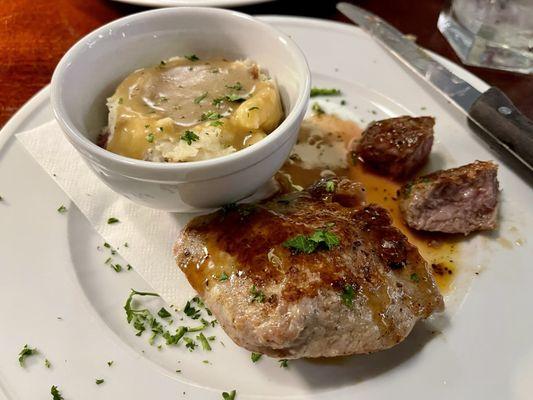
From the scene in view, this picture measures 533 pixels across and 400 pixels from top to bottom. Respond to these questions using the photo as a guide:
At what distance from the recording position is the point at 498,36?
3.67m

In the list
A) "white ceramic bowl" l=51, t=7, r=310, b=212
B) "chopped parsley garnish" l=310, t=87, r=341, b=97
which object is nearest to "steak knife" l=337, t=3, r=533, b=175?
"chopped parsley garnish" l=310, t=87, r=341, b=97

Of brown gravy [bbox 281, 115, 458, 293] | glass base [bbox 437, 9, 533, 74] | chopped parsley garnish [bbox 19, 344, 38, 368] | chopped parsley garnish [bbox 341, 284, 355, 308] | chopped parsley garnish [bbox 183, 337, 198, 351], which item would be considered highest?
glass base [bbox 437, 9, 533, 74]

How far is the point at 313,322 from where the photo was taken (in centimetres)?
199

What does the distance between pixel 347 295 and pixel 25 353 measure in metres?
1.29

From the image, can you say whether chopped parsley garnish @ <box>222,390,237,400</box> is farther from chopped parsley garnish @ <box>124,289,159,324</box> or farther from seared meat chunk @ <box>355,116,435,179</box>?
seared meat chunk @ <box>355,116,435,179</box>

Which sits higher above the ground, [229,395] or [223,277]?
[223,277]

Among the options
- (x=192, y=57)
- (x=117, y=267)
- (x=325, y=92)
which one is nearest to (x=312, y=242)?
(x=117, y=267)

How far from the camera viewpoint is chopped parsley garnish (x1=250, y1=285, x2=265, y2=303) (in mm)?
2055

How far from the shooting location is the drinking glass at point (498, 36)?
3.59m

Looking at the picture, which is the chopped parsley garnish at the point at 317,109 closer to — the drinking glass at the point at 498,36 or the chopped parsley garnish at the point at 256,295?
the drinking glass at the point at 498,36

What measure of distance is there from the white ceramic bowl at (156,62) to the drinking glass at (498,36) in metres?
1.78

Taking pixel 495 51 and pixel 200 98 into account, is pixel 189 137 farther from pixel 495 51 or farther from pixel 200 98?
pixel 495 51

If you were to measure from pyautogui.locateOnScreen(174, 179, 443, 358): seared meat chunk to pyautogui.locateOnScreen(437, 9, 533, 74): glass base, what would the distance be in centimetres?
190

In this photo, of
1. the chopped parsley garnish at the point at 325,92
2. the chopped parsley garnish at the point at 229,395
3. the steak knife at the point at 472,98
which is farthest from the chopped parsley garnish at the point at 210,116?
the steak knife at the point at 472,98
